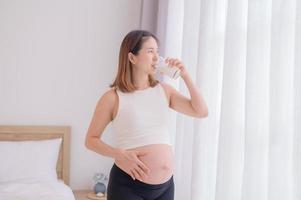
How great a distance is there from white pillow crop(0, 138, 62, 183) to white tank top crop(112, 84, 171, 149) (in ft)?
3.89

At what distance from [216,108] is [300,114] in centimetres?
59

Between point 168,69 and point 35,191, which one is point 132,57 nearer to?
point 168,69

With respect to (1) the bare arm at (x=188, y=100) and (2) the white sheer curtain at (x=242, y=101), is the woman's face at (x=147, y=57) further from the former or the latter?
(2) the white sheer curtain at (x=242, y=101)

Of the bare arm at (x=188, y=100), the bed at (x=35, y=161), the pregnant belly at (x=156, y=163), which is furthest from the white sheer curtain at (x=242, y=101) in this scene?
the bed at (x=35, y=161)

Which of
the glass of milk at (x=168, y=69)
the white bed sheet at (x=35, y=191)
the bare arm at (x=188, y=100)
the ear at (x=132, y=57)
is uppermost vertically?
the ear at (x=132, y=57)

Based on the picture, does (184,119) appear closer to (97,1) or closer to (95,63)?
(95,63)

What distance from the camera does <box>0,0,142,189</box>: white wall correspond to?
2.55 m

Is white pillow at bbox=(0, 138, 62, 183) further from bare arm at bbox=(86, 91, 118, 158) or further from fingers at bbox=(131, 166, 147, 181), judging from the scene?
fingers at bbox=(131, 166, 147, 181)

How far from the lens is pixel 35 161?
241cm

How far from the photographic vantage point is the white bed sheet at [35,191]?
2002mm

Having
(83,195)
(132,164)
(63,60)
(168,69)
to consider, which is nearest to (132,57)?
(168,69)

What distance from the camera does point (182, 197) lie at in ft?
6.47

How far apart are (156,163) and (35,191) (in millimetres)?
1079

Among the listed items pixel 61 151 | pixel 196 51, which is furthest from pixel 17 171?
pixel 196 51
